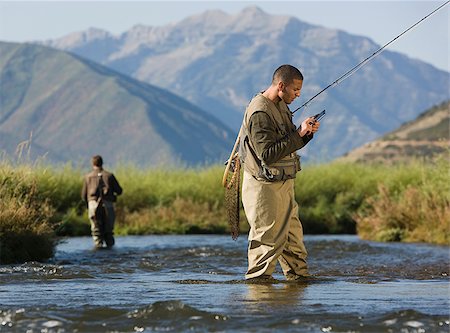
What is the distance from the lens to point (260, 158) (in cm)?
1141

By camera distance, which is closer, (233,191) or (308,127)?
(308,127)

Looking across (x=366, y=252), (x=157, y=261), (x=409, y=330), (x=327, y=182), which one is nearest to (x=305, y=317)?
(x=409, y=330)

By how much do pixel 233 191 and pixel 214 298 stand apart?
6.27ft

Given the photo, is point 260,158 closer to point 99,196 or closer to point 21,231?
point 21,231

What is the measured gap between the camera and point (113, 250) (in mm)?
21953

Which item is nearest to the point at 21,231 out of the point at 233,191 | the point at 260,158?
the point at 233,191

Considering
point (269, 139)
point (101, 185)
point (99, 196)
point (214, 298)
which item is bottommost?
point (214, 298)

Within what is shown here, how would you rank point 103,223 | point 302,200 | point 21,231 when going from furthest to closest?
point 302,200
point 103,223
point 21,231

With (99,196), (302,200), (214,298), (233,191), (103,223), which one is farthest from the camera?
(302,200)

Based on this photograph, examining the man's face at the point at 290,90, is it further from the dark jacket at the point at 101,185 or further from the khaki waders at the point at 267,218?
the dark jacket at the point at 101,185

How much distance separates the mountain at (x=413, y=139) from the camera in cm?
8100

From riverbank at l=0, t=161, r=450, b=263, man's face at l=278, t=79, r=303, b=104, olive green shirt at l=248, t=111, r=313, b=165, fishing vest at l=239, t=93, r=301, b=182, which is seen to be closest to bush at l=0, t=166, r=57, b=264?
riverbank at l=0, t=161, r=450, b=263

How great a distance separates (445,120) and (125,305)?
78697 mm

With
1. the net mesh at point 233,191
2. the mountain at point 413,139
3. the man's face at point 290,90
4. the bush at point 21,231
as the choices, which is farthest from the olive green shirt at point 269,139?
the mountain at point 413,139
